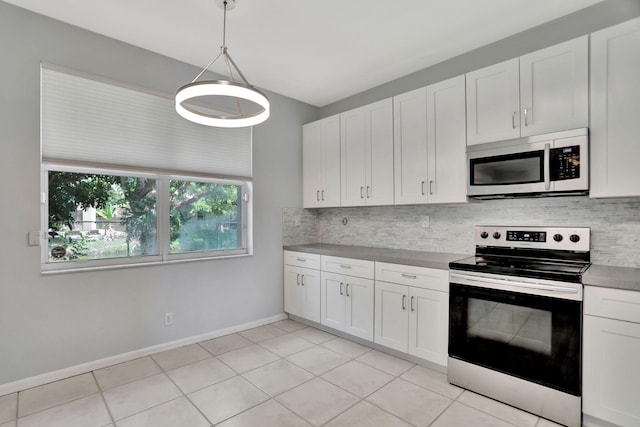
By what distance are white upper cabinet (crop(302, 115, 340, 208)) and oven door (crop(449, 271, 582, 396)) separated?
184 cm

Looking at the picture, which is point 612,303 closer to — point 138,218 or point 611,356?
point 611,356

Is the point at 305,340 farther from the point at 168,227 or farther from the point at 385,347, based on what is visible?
the point at 168,227

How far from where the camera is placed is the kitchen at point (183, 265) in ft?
7.61

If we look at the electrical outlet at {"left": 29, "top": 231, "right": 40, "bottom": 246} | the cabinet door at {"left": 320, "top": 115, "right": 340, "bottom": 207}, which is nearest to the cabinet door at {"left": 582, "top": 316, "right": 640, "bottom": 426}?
the cabinet door at {"left": 320, "top": 115, "right": 340, "bottom": 207}

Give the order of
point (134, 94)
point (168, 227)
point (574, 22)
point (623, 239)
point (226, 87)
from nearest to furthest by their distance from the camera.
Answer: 1. point (226, 87)
2. point (623, 239)
3. point (574, 22)
4. point (134, 94)
5. point (168, 227)

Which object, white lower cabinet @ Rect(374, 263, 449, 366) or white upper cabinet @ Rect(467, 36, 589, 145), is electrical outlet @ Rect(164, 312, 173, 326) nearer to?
white lower cabinet @ Rect(374, 263, 449, 366)

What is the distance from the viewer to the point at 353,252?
330 cm

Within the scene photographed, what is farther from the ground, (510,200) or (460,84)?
(460,84)

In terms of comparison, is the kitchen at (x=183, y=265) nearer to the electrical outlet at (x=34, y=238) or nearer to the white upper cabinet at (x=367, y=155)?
the electrical outlet at (x=34, y=238)

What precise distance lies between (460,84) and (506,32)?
537 millimetres

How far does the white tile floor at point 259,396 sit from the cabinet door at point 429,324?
16 centimetres

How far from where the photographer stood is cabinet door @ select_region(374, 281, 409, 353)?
281cm

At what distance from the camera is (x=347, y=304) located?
3.28m

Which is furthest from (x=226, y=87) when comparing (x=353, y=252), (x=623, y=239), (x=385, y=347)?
(x=623, y=239)
